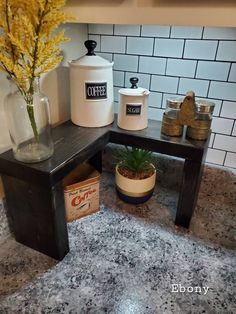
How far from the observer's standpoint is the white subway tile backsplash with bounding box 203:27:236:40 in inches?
32.5

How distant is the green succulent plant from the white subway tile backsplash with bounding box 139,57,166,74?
12.8 inches

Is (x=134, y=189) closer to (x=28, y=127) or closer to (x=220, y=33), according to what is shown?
(x=28, y=127)

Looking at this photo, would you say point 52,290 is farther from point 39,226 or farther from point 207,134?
point 207,134

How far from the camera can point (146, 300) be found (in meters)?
0.65

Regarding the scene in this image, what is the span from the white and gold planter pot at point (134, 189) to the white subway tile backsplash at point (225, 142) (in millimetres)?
283

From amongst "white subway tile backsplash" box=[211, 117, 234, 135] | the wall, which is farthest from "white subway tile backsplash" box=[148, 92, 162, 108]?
"white subway tile backsplash" box=[211, 117, 234, 135]

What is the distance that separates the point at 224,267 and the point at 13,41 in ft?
2.71

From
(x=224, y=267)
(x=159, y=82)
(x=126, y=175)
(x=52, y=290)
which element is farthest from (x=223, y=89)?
(x=52, y=290)

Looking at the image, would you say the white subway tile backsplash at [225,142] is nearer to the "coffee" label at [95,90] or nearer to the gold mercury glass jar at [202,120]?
the gold mercury glass jar at [202,120]

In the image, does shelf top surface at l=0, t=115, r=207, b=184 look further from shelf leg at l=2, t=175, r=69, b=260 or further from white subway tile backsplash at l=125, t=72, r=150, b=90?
white subway tile backsplash at l=125, t=72, r=150, b=90

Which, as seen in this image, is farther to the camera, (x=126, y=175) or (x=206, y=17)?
(x=126, y=175)

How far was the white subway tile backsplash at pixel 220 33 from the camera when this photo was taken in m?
0.83

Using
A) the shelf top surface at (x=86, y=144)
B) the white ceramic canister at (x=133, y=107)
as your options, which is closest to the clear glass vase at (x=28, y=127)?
the shelf top surface at (x=86, y=144)

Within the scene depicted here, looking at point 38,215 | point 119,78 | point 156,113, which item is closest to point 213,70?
point 156,113
